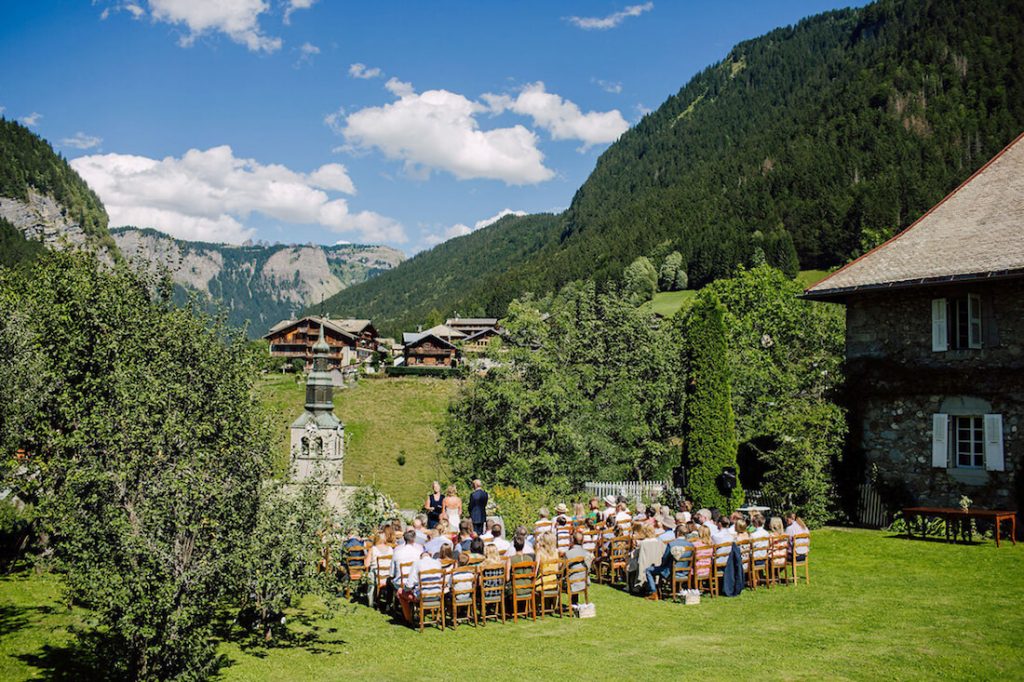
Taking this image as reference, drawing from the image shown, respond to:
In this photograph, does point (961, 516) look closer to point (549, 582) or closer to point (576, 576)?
point (576, 576)

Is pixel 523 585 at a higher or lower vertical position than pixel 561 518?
lower

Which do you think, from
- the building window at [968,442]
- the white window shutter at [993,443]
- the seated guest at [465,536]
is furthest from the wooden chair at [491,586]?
the building window at [968,442]

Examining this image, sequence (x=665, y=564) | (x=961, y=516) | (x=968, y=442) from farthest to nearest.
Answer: (x=968, y=442) < (x=961, y=516) < (x=665, y=564)

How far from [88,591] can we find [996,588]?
12786 mm

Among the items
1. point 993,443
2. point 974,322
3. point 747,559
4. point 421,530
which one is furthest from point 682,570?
point 974,322

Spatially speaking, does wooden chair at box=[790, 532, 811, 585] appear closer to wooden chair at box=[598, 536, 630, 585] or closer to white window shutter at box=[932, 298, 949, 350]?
wooden chair at box=[598, 536, 630, 585]

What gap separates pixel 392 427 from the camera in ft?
170

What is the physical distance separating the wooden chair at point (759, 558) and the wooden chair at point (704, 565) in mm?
807

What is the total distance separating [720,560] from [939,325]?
10.1 metres

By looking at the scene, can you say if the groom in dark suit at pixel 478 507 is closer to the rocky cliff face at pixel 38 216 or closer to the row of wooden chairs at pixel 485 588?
→ the row of wooden chairs at pixel 485 588

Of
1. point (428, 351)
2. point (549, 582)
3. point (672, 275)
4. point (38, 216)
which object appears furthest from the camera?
point (38, 216)

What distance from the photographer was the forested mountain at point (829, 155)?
8944cm

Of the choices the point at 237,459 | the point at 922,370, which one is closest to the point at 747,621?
the point at 237,459

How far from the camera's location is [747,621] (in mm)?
10531
